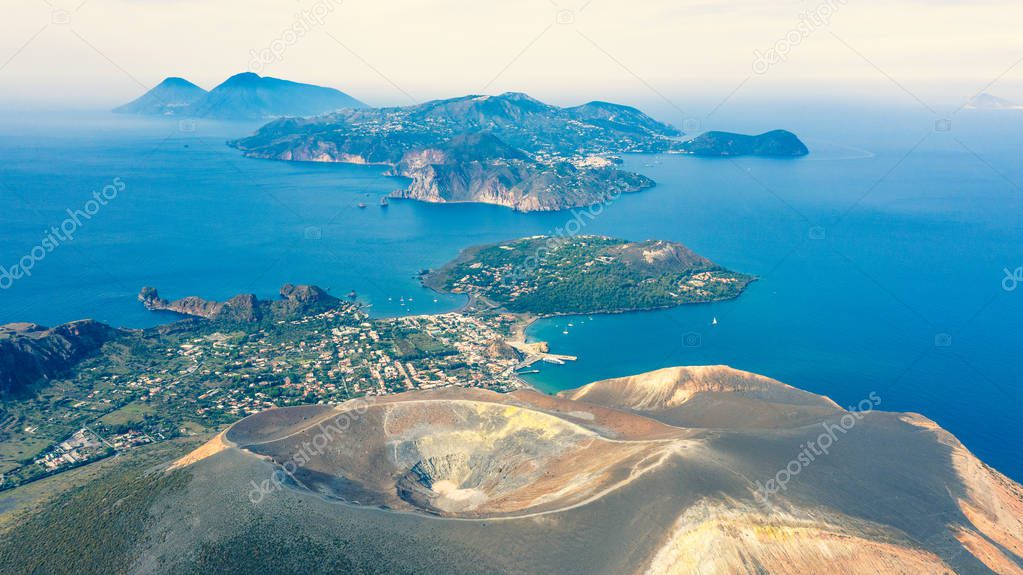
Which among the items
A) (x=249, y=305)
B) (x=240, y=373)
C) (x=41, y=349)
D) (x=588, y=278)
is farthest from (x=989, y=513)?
(x=41, y=349)

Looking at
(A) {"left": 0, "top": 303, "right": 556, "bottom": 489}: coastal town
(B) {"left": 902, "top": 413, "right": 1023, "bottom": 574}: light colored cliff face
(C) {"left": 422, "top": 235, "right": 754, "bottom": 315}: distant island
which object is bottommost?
(A) {"left": 0, "top": 303, "right": 556, "bottom": 489}: coastal town

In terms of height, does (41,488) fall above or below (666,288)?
below

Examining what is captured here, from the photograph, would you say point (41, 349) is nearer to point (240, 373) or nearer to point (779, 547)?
point (240, 373)

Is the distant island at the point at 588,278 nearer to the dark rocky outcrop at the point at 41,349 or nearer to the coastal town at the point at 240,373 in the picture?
the coastal town at the point at 240,373

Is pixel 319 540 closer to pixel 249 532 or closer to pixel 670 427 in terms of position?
pixel 249 532

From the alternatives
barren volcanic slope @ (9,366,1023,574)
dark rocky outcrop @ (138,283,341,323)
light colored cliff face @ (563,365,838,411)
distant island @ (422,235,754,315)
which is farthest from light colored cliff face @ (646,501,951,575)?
dark rocky outcrop @ (138,283,341,323)

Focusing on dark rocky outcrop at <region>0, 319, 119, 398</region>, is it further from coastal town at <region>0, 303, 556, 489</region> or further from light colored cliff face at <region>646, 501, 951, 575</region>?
light colored cliff face at <region>646, 501, 951, 575</region>

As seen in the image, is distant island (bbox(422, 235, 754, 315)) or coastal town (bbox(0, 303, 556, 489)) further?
distant island (bbox(422, 235, 754, 315))

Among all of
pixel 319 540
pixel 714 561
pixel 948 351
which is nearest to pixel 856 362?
pixel 948 351
